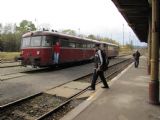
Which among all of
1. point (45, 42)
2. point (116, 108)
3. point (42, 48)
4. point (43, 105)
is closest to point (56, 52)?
point (45, 42)

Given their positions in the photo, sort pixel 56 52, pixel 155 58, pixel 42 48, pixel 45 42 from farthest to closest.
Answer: pixel 56 52, pixel 45 42, pixel 42 48, pixel 155 58

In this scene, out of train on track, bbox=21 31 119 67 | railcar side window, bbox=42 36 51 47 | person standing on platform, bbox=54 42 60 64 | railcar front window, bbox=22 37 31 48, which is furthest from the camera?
railcar front window, bbox=22 37 31 48

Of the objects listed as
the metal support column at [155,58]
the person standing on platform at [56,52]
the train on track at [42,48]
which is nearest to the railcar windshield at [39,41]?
the train on track at [42,48]

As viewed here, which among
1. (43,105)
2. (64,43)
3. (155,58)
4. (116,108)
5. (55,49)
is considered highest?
(64,43)

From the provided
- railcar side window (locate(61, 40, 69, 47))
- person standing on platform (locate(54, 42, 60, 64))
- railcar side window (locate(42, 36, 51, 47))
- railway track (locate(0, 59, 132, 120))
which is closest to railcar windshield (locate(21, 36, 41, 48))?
railcar side window (locate(42, 36, 51, 47))

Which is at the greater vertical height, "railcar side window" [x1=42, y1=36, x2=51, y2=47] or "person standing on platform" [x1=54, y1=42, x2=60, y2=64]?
"railcar side window" [x1=42, y1=36, x2=51, y2=47]

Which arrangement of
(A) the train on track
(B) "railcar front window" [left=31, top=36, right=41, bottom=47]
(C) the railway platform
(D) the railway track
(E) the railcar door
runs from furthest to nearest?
(E) the railcar door, (B) "railcar front window" [left=31, top=36, right=41, bottom=47], (A) the train on track, (D) the railway track, (C) the railway platform

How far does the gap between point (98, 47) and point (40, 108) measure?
3.80 m

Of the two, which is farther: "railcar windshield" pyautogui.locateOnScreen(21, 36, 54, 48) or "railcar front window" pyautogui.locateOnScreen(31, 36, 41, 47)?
"railcar front window" pyautogui.locateOnScreen(31, 36, 41, 47)

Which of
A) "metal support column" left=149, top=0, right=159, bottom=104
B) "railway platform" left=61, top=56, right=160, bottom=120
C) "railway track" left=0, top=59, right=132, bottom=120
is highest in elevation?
"metal support column" left=149, top=0, right=159, bottom=104

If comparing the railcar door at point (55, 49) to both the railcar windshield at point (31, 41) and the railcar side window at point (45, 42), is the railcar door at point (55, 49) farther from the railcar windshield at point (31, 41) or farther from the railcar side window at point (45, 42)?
the railcar windshield at point (31, 41)

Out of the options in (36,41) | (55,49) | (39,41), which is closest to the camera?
(39,41)

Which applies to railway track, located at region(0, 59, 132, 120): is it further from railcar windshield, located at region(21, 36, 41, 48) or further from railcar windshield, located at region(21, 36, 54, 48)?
railcar windshield, located at region(21, 36, 41, 48)

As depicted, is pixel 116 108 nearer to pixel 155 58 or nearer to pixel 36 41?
pixel 155 58
